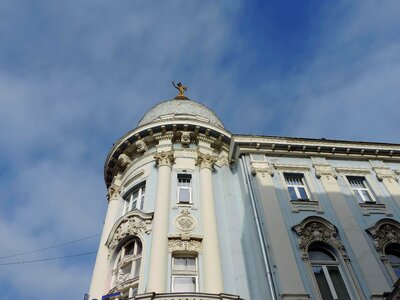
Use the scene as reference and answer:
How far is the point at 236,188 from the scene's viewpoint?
2077 centimetres

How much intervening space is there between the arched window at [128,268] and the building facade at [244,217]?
52 mm

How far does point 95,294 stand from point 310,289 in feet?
28.8

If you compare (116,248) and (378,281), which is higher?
(116,248)

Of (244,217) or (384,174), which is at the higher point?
(384,174)

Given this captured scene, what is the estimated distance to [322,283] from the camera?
1548 centimetres

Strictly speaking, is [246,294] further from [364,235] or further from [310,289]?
[364,235]

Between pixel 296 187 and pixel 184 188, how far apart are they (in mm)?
5609

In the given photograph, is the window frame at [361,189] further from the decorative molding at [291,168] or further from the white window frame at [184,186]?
the white window frame at [184,186]

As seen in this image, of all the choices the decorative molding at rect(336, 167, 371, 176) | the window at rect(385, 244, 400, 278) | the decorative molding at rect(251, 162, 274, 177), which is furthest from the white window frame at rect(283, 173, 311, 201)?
the window at rect(385, 244, 400, 278)

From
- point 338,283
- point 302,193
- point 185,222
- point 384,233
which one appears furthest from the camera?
point 302,193

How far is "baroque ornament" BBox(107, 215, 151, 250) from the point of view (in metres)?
17.7

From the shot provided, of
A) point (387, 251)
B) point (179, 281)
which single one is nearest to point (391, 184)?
point (387, 251)

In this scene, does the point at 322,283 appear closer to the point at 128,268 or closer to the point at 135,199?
the point at 128,268

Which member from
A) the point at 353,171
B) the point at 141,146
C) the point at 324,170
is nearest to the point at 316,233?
the point at 324,170
